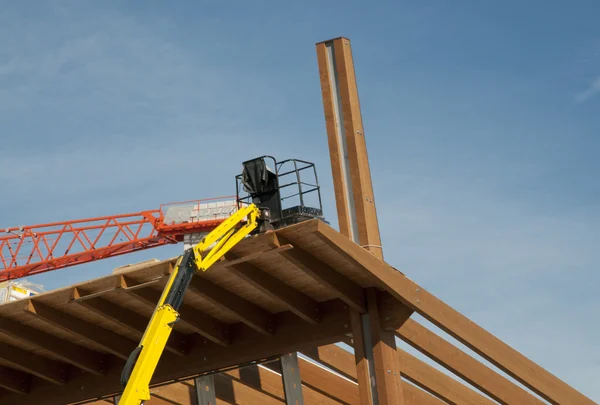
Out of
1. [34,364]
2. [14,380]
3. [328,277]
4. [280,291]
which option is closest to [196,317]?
[280,291]

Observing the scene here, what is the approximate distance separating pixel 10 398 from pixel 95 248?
46575 millimetres

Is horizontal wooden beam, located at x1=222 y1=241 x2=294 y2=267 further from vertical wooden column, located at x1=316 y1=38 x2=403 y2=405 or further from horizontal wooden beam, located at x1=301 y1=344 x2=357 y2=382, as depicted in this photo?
horizontal wooden beam, located at x1=301 y1=344 x2=357 y2=382

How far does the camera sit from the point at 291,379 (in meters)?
14.1

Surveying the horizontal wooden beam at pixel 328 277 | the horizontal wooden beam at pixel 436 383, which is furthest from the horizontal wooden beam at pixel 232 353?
the horizontal wooden beam at pixel 436 383

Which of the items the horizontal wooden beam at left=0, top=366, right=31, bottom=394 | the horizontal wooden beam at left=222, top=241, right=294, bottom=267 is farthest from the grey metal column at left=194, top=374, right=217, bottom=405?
the horizontal wooden beam at left=222, top=241, right=294, bottom=267

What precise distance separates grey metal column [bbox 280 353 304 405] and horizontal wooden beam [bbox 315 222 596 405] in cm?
248

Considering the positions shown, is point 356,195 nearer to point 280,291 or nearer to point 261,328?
point 280,291

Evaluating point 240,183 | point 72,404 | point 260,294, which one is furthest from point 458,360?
point 72,404

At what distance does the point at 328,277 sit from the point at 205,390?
4.21 meters

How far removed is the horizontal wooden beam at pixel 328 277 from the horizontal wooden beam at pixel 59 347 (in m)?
4.96

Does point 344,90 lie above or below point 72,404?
above

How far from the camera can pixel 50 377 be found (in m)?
15.7

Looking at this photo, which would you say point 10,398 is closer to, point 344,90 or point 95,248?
point 344,90

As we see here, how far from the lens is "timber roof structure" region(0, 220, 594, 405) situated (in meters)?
12.1
